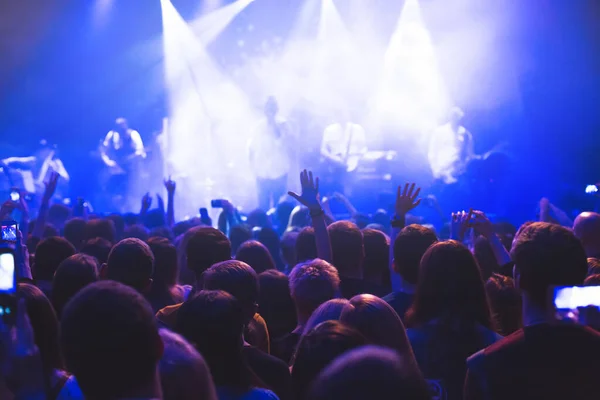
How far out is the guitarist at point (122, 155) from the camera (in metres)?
14.6

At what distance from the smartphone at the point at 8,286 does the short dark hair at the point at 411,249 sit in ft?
6.35

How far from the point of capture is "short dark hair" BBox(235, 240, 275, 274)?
357cm

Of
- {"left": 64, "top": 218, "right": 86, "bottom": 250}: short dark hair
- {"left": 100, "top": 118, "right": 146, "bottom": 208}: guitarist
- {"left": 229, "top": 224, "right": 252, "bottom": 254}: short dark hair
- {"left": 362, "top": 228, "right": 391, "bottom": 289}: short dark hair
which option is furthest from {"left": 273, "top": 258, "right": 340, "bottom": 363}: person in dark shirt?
{"left": 100, "top": 118, "right": 146, "bottom": 208}: guitarist

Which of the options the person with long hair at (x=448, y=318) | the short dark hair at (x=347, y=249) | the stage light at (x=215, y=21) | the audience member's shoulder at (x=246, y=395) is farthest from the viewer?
the stage light at (x=215, y=21)

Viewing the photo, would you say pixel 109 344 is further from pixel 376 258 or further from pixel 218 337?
pixel 376 258

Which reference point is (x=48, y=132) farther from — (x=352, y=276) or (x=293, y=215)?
(x=352, y=276)

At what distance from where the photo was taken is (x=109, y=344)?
1318 millimetres

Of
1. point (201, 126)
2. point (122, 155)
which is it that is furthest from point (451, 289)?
point (201, 126)

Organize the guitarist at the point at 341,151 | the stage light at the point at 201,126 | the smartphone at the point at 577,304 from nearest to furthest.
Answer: the smartphone at the point at 577,304, the guitarist at the point at 341,151, the stage light at the point at 201,126

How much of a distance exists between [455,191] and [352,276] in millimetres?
9606

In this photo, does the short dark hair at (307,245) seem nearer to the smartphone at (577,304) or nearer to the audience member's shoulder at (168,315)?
the audience member's shoulder at (168,315)

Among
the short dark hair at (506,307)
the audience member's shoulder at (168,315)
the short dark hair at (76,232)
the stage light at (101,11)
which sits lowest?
the short dark hair at (506,307)

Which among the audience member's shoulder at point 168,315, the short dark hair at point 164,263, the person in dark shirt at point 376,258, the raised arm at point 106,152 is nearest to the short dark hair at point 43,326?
the audience member's shoulder at point 168,315

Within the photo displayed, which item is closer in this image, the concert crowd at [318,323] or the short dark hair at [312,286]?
the concert crowd at [318,323]
